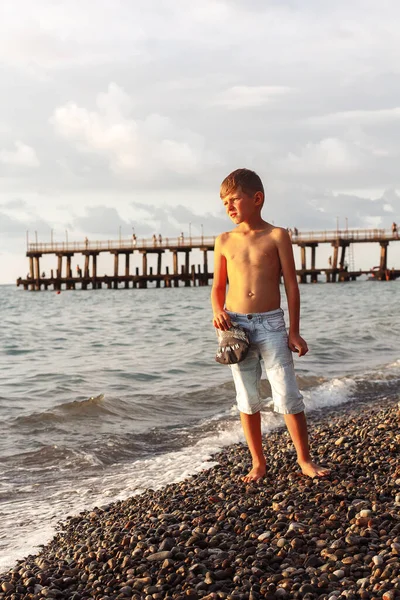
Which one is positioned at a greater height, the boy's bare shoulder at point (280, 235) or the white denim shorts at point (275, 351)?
the boy's bare shoulder at point (280, 235)

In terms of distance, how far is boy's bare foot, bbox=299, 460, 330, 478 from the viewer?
4.16m

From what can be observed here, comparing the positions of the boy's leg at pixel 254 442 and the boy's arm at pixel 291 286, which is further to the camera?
the boy's leg at pixel 254 442

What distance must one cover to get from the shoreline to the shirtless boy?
391mm

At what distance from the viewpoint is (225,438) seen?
6.67 metres

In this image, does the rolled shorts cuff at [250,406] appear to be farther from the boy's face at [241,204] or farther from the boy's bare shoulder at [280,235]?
the boy's face at [241,204]

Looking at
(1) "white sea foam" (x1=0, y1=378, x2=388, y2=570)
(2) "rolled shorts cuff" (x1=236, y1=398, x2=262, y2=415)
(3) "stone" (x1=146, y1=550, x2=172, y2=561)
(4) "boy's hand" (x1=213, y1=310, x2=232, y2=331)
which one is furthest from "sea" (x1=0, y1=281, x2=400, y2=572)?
(4) "boy's hand" (x1=213, y1=310, x2=232, y2=331)

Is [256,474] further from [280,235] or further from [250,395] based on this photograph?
[280,235]

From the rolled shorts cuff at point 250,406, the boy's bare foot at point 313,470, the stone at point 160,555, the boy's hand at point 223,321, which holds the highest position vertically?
the boy's hand at point 223,321

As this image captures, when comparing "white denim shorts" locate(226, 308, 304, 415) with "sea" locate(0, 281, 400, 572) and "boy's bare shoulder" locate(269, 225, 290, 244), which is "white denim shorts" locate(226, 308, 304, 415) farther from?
"sea" locate(0, 281, 400, 572)

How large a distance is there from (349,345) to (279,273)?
11055mm

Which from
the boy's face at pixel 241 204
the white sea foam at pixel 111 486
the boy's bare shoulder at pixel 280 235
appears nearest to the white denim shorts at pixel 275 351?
the boy's bare shoulder at pixel 280 235

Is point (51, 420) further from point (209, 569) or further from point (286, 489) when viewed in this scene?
point (209, 569)

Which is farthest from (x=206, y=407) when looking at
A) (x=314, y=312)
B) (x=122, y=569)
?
(x=314, y=312)

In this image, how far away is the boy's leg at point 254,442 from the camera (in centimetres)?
431
